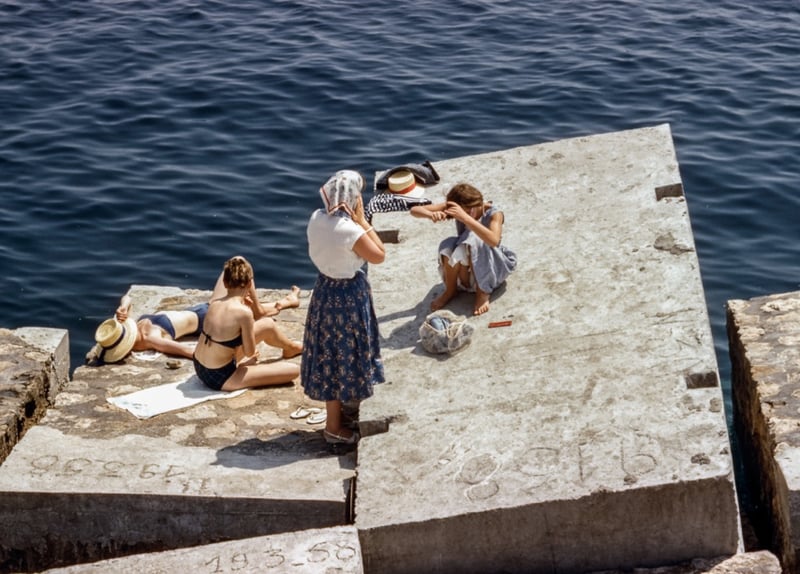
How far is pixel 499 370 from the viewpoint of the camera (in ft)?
24.8

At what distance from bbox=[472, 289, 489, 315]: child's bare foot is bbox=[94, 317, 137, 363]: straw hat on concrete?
8.58 ft

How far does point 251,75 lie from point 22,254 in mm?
5601

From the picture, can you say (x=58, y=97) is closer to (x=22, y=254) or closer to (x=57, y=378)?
(x=22, y=254)

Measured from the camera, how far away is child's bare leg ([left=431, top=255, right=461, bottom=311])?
8.39 metres

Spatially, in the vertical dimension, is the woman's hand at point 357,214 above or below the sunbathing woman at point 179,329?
above

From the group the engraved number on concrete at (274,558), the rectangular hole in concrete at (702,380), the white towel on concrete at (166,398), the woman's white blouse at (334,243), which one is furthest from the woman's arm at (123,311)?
the rectangular hole in concrete at (702,380)

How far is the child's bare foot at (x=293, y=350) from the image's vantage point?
8875 mm

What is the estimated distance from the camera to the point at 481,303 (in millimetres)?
8273

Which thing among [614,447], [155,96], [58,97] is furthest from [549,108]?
[614,447]

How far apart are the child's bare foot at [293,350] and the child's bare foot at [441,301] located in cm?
109

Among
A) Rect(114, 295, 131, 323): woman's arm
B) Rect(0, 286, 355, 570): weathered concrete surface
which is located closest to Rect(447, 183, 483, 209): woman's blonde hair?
Rect(0, 286, 355, 570): weathered concrete surface

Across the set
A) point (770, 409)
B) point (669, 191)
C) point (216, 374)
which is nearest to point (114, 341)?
point (216, 374)

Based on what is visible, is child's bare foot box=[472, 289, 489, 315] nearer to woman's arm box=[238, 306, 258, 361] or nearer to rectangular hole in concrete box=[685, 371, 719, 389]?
woman's arm box=[238, 306, 258, 361]

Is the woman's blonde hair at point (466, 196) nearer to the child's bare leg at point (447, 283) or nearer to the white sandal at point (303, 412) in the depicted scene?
the child's bare leg at point (447, 283)
